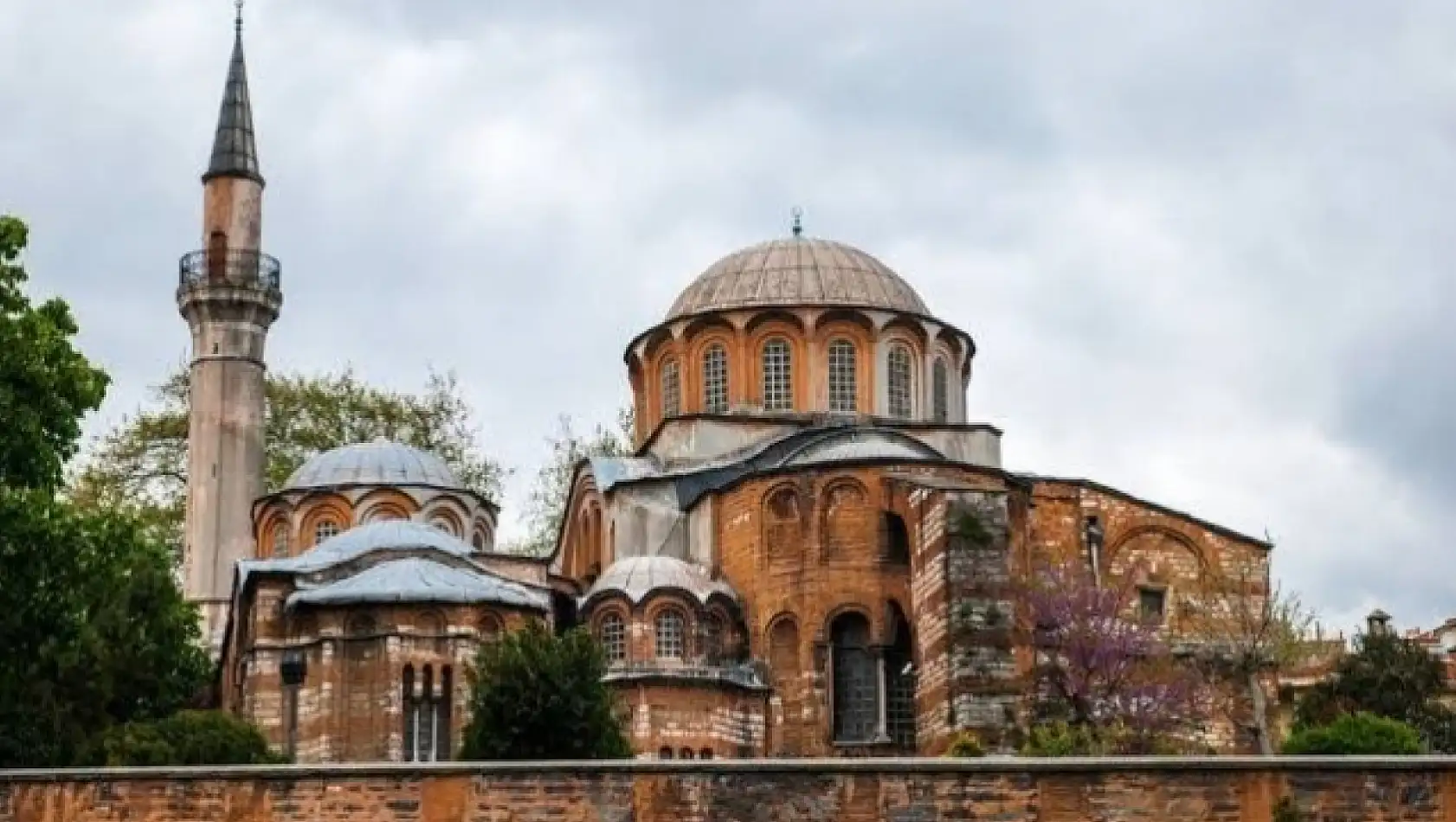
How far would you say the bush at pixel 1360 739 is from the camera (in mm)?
24188

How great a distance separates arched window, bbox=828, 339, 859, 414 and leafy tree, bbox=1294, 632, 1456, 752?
8.02 meters

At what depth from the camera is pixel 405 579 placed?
105ft

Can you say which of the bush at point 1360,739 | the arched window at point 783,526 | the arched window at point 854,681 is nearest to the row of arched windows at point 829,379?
the arched window at point 783,526

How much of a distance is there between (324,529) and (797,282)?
333 inches

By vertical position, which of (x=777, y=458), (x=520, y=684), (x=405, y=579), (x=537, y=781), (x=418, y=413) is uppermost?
(x=418, y=413)

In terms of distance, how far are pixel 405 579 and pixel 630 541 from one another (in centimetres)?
498

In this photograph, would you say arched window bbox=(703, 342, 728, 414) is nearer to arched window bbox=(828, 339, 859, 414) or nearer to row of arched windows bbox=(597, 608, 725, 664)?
arched window bbox=(828, 339, 859, 414)

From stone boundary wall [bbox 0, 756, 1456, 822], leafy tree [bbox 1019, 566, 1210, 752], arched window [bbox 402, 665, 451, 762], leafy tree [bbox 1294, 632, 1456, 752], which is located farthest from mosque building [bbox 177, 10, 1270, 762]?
stone boundary wall [bbox 0, 756, 1456, 822]

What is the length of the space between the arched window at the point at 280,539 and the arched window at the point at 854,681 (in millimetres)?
10680

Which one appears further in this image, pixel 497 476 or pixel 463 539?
pixel 497 476

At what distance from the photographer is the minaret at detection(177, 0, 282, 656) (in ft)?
138

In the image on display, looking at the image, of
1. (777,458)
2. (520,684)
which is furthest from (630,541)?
(520,684)

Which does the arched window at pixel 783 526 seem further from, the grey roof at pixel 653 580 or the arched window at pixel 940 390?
the arched window at pixel 940 390

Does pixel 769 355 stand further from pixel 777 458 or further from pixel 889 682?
pixel 889 682
